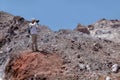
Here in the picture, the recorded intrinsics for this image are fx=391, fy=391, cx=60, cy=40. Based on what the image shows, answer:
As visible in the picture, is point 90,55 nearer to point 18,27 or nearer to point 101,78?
point 101,78

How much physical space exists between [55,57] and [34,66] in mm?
1489

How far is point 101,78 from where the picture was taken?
20.5 metres

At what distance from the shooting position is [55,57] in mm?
23094

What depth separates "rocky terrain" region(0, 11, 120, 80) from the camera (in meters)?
21.3

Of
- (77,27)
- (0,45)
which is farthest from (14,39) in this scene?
(77,27)

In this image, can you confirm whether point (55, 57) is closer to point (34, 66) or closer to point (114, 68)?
point (34, 66)

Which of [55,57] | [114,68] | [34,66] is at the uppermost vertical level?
[55,57]

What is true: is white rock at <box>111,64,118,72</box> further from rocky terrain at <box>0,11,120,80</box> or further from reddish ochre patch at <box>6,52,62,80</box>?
reddish ochre patch at <box>6,52,62,80</box>

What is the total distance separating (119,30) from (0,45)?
24.5m

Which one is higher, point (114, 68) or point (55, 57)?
point (55, 57)

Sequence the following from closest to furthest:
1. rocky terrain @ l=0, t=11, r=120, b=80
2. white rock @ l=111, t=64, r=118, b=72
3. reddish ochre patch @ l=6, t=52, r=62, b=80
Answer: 1. rocky terrain @ l=0, t=11, r=120, b=80
2. reddish ochre patch @ l=6, t=52, r=62, b=80
3. white rock @ l=111, t=64, r=118, b=72

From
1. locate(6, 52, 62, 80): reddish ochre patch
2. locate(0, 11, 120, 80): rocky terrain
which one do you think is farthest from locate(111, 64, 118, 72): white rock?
locate(6, 52, 62, 80): reddish ochre patch

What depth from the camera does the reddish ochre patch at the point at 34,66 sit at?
21641 mm

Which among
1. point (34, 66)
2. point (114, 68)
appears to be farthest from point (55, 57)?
point (114, 68)
